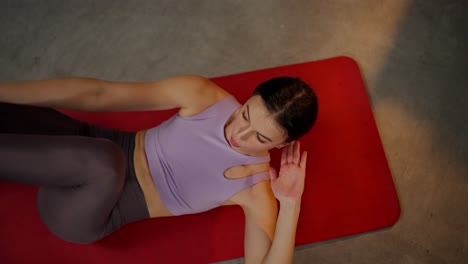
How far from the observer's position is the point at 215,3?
7.85 ft

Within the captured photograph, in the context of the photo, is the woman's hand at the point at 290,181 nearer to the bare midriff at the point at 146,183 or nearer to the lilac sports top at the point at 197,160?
the lilac sports top at the point at 197,160

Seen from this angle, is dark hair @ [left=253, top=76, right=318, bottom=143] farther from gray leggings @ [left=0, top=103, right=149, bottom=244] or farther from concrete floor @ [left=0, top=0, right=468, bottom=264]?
concrete floor @ [left=0, top=0, right=468, bottom=264]

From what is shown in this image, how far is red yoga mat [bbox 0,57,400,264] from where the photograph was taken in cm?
171

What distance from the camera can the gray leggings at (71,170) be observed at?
1194 millimetres

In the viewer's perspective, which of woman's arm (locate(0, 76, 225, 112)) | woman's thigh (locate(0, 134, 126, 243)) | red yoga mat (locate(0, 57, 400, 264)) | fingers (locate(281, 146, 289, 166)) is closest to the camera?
woman's thigh (locate(0, 134, 126, 243))

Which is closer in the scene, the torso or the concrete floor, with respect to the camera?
the torso

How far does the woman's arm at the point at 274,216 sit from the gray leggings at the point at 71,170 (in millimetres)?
451

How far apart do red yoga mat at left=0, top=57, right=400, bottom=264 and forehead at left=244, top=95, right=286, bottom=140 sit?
2.14 ft

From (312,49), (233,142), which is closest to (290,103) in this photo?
(233,142)

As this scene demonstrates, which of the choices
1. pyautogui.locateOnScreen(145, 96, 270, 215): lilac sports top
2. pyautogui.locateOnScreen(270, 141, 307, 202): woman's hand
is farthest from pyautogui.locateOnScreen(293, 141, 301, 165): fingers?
pyautogui.locateOnScreen(145, 96, 270, 215): lilac sports top

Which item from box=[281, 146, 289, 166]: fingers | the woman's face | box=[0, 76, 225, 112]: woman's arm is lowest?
box=[281, 146, 289, 166]: fingers

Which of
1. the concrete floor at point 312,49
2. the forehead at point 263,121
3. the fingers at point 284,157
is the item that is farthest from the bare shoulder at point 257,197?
the concrete floor at point 312,49

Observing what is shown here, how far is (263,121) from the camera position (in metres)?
1.24

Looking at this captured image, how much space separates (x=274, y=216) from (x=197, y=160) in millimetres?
368
